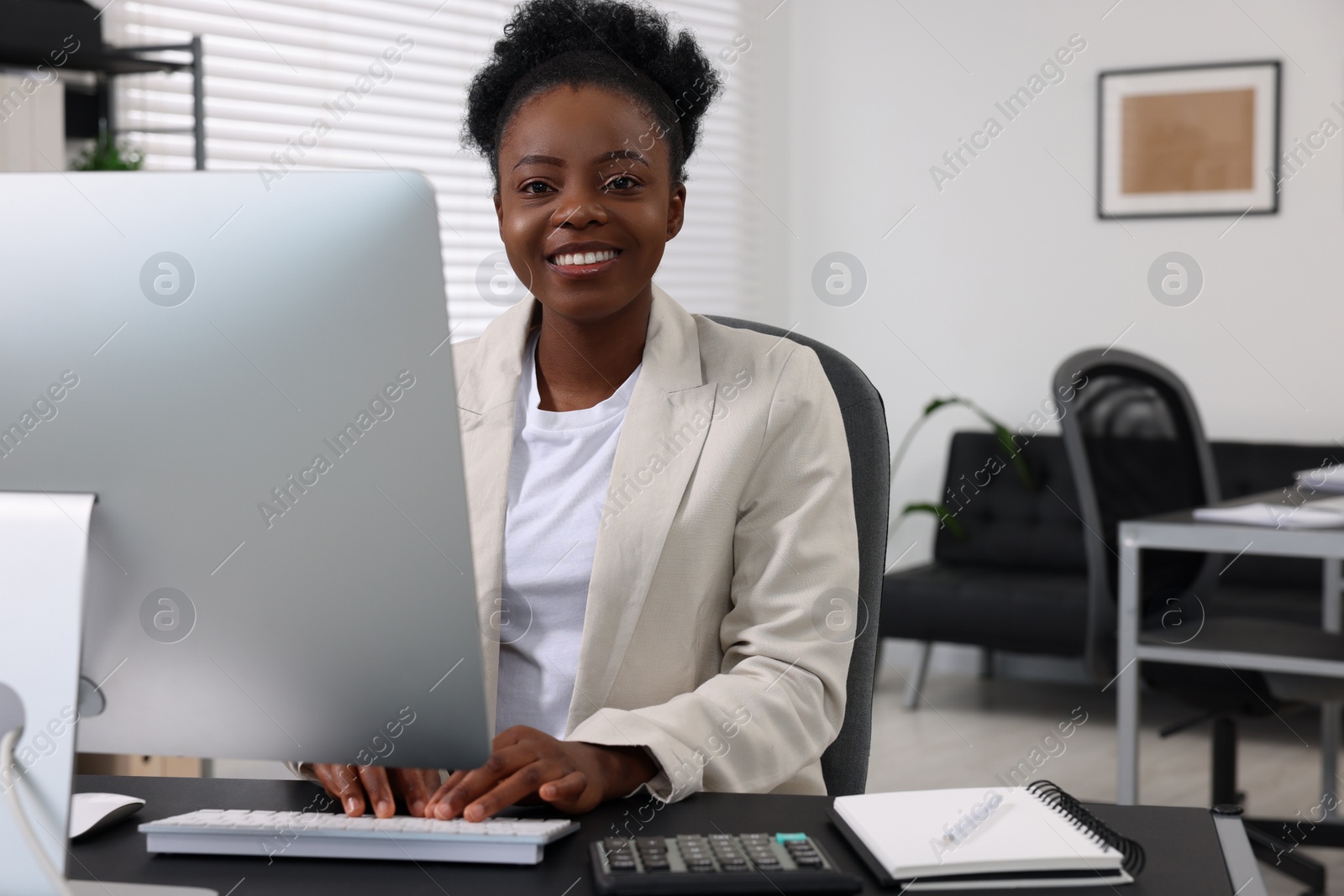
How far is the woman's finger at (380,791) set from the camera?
2.67ft

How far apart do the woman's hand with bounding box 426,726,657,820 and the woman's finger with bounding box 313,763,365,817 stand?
48mm

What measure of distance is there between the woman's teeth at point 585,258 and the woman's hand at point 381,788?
21.2 inches

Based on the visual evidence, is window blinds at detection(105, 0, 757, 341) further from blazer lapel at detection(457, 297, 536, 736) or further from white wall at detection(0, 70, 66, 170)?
blazer lapel at detection(457, 297, 536, 736)

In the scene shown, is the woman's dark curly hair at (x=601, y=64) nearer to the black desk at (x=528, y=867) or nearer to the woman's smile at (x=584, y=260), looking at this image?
the woman's smile at (x=584, y=260)

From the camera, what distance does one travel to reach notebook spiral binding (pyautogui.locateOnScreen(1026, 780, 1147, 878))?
2.44ft

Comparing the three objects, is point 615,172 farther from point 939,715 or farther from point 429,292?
point 939,715

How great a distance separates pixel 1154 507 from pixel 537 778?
2137 millimetres

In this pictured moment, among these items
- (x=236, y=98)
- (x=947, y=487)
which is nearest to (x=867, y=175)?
(x=947, y=487)

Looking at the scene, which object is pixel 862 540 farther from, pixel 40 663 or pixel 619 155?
pixel 40 663

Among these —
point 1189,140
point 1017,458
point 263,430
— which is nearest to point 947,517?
point 1017,458

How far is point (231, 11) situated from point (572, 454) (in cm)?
224

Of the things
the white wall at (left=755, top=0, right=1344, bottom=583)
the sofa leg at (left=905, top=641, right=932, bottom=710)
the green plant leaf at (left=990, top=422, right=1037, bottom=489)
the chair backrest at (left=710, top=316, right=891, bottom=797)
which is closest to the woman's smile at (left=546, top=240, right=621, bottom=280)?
the chair backrest at (left=710, top=316, right=891, bottom=797)

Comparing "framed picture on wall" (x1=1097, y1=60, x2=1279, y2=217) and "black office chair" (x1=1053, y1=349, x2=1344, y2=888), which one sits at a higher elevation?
"framed picture on wall" (x1=1097, y1=60, x2=1279, y2=217)

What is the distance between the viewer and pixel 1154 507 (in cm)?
267
